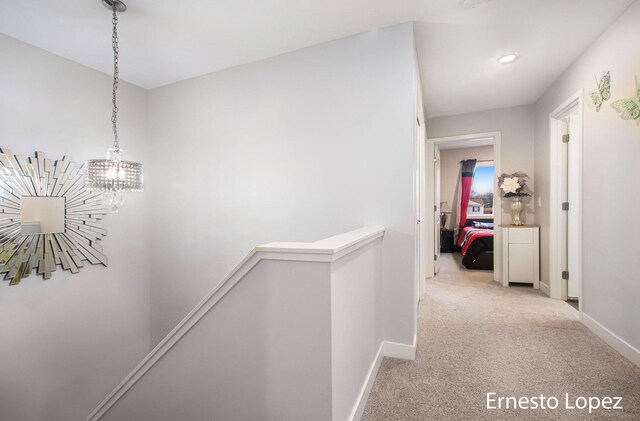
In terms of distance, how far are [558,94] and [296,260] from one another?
3555 mm

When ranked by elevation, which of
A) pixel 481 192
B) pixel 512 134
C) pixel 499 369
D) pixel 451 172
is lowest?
pixel 499 369

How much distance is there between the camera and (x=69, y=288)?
2.59 meters

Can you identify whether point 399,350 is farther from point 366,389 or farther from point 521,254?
point 521,254

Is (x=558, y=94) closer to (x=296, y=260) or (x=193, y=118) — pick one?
(x=296, y=260)

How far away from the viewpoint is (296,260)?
1.14 meters

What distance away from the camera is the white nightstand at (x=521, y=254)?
369 centimetres

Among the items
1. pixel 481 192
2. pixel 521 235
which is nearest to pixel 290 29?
pixel 521 235

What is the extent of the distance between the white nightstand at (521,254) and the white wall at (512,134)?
0.87 feet

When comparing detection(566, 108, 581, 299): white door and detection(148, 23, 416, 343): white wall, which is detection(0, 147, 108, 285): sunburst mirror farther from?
detection(566, 108, 581, 299): white door

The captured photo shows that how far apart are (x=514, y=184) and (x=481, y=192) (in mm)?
3860

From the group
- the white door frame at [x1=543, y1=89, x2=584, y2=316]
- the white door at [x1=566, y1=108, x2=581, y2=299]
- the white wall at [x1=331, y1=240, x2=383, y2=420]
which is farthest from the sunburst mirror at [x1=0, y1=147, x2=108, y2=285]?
the white door at [x1=566, y1=108, x2=581, y2=299]

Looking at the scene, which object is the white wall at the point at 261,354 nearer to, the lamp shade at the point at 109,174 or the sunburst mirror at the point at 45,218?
the lamp shade at the point at 109,174

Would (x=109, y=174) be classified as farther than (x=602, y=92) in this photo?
No

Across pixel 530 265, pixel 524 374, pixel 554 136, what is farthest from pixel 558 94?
pixel 524 374
